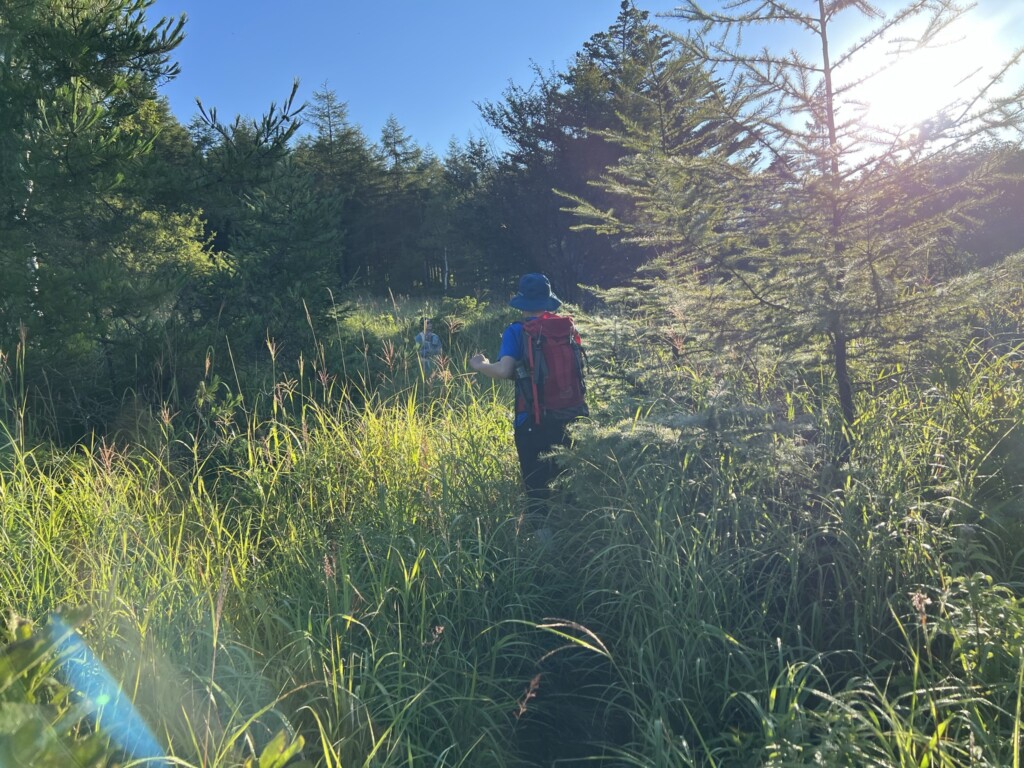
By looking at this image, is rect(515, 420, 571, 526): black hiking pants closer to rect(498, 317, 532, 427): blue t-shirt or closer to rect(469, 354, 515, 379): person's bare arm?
rect(498, 317, 532, 427): blue t-shirt

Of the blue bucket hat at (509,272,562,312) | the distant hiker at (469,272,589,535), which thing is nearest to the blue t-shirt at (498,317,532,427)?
the distant hiker at (469,272,589,535)

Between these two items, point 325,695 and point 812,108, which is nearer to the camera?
point 325,695

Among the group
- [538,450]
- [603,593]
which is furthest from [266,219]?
[603,593]

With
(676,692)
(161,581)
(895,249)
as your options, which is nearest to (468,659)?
(676,692)

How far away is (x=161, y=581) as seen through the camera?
2699mm

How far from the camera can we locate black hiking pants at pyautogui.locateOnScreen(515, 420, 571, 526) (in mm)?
3990

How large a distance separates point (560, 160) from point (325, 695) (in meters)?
14.8

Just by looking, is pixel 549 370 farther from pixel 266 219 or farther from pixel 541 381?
pixel 266 219

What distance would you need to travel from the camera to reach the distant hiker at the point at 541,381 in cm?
402

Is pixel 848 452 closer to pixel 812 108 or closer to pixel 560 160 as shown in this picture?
pixel 812 108

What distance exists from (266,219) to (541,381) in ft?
16.2

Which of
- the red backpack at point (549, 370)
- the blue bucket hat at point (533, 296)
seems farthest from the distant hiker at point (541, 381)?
the blue bucket hat at point (533, 296)

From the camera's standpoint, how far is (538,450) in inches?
159

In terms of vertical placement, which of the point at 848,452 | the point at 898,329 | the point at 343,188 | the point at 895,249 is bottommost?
the point at 848,452
